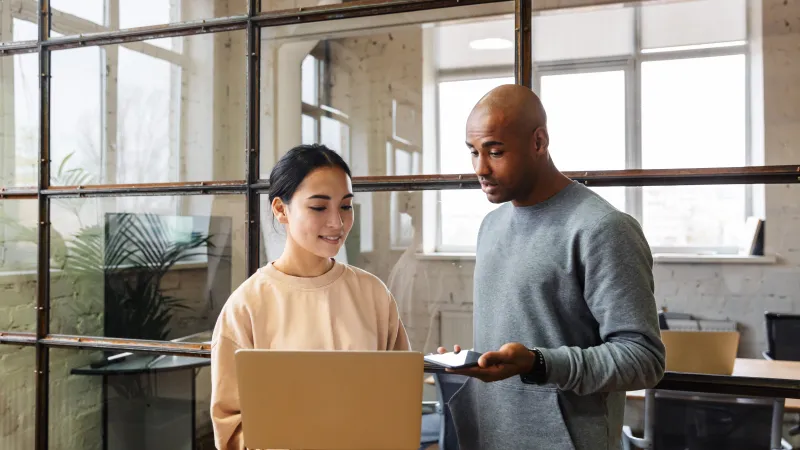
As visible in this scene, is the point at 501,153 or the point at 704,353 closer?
the point at 501,153

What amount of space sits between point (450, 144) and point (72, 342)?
3.95 feet

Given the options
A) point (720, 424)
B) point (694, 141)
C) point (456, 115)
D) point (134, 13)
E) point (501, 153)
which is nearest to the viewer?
point (501, 153)

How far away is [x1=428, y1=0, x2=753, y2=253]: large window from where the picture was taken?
4.18ft

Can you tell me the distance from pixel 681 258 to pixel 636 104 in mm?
497

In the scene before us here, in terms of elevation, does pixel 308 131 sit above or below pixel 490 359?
above

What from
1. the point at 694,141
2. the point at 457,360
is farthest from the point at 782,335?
the point at 457,360

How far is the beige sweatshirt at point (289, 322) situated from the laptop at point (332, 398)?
0.62ft

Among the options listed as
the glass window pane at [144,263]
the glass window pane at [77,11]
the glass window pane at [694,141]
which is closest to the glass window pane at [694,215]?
the glass window pane at [694,141]

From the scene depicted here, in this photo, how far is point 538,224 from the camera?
1.04 m

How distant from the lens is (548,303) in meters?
1.01

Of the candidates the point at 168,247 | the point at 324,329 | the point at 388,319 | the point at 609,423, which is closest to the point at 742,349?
the point at 609,423

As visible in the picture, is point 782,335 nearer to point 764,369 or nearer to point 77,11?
point 764,369

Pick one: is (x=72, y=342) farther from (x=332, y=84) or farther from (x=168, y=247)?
(x=332, y=84)

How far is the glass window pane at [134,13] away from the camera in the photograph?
1.59 meters
